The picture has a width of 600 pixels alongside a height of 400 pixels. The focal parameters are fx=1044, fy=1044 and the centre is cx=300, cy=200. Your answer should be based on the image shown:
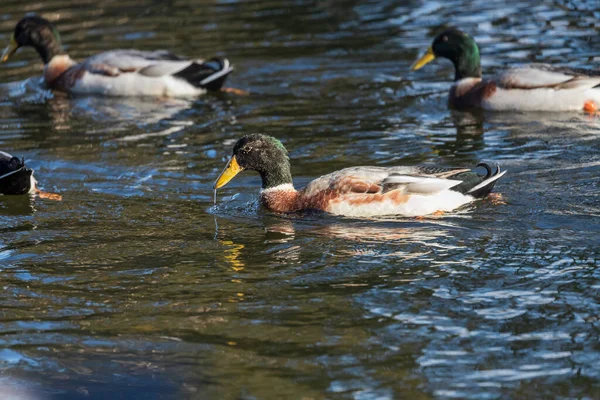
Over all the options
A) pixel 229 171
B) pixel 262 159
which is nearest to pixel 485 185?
pixel 262 159

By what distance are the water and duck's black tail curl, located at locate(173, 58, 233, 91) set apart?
241 millimetres

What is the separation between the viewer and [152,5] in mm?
19453

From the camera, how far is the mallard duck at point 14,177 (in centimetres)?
930

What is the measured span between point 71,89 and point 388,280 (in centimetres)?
888

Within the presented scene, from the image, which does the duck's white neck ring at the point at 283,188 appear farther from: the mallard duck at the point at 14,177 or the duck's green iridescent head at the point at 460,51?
the duck's green iridescent head at the point at 460,51

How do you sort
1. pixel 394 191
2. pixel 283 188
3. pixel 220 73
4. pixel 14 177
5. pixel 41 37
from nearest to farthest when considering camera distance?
pixel 394 191 < pixel 283 188 < pixel 14 177 < pixel 220 73 < pixel 41 37

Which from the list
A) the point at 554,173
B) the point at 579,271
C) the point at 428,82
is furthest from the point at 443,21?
the point at 579,271

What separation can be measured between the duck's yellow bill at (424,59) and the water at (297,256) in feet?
0.77

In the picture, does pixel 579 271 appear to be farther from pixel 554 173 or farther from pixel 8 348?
pixel 8 348

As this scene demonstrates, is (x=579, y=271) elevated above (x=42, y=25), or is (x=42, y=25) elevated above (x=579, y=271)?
(x=42, y=25)

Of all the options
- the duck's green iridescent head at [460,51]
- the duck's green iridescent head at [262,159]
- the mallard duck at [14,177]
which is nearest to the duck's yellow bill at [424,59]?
the duck's green iridescent head at [460,51]

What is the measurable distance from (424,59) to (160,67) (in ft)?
11.5

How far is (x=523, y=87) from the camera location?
11953 mm

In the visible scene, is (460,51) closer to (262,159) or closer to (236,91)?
(236,91)
